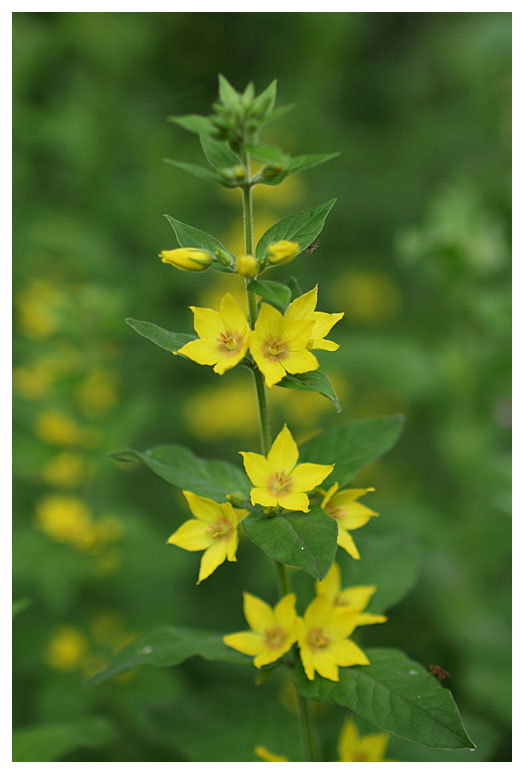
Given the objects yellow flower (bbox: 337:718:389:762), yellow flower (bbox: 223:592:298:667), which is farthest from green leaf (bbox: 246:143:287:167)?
yellow flower (bbox: 337:718:389:762)

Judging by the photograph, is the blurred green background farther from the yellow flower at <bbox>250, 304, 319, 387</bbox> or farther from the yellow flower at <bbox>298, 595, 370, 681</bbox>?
the yellow flower at <bbox>250, 304, 319, 387</bbox>

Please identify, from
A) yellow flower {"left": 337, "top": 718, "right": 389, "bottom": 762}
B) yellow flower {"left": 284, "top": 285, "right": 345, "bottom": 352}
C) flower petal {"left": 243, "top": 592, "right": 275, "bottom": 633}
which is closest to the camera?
yellow flower {"left": 284, "top": 285, "right": 345, "bottom": 352}

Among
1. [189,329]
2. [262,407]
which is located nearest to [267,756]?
[262,407]

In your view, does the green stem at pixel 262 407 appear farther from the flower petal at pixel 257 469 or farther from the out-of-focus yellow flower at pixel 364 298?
the out-of-focus yellow flower at pixel 364 298

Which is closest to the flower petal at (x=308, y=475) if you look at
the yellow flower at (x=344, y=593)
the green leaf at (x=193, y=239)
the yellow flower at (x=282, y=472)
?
the yellow flower at (x=282, y=472)

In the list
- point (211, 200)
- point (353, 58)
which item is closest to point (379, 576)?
point (211, 200)

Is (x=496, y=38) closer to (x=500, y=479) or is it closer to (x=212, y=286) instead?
(x=212, y=286)

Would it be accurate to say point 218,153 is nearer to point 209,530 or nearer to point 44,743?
point 209,530
